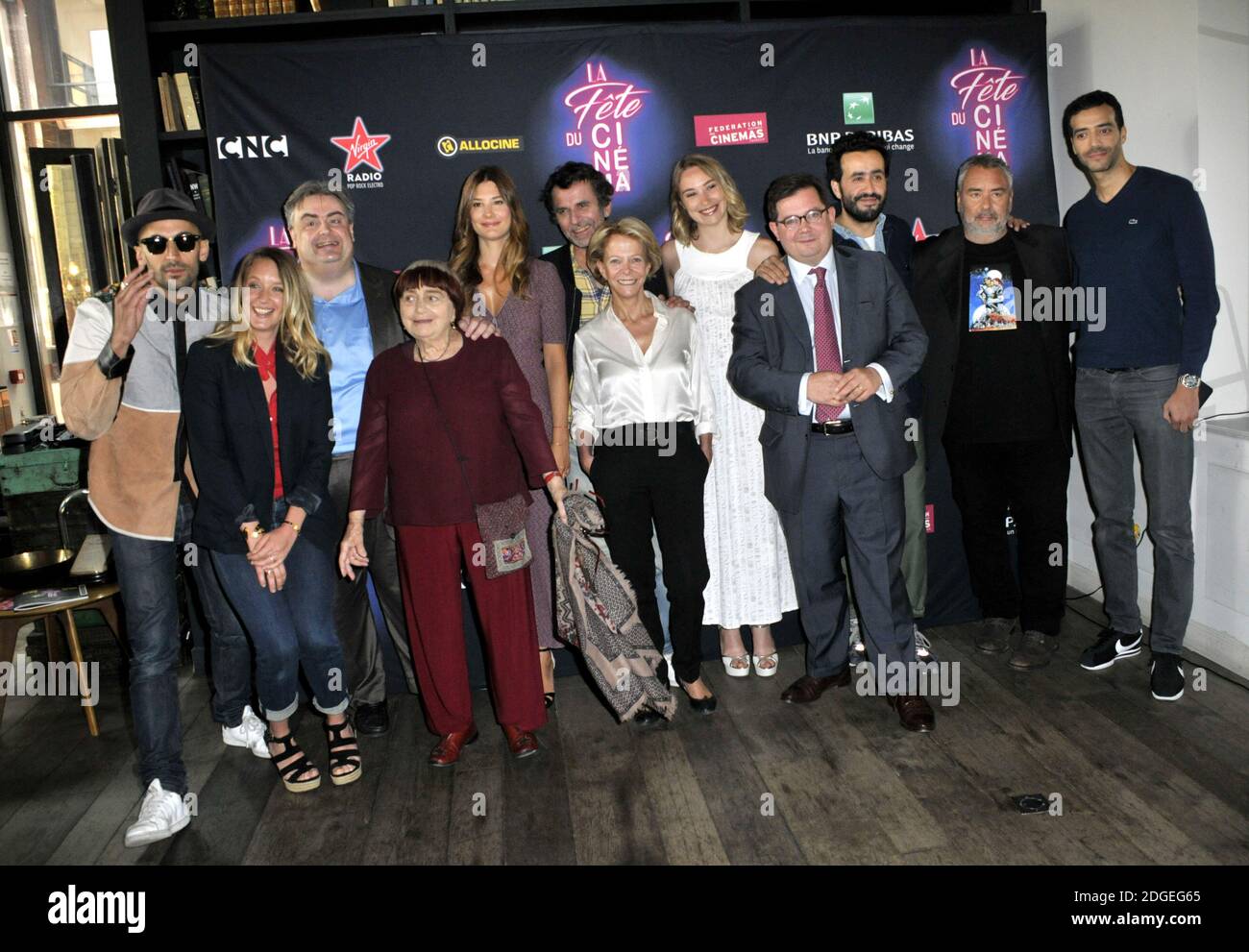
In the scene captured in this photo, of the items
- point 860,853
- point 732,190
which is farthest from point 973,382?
point 860,853

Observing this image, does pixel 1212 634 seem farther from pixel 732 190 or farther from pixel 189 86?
pixel 189 86

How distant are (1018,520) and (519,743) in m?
2.10

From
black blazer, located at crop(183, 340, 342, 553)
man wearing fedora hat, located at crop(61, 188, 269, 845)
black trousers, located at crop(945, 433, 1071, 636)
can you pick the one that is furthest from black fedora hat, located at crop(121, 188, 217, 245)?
black trousers, located at crop(945, 433, 1071, 636)

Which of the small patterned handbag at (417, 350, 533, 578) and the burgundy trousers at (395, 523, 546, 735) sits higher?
the small patterned handbag at (417, 350, 533, 578)

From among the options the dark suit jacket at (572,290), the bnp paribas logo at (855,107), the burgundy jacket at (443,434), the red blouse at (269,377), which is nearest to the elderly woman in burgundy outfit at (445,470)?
the burgundy jacket at (443,434)

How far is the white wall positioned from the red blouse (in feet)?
10.9

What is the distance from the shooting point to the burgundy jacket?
3.41 metres

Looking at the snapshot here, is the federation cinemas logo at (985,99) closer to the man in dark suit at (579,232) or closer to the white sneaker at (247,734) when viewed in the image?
the man in dark suit at (579,232)

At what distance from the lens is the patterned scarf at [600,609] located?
351 centimetres

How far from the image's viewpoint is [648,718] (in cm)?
378

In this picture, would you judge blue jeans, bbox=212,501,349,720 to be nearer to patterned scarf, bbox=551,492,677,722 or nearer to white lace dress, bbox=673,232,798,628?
patterned scarf, bbox=551,492,677,722

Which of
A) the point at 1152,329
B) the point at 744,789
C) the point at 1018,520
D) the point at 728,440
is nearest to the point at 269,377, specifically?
the point at 728,440

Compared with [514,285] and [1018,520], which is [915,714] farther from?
[514,285]

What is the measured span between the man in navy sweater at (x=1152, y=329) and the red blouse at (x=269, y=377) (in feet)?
9.38
